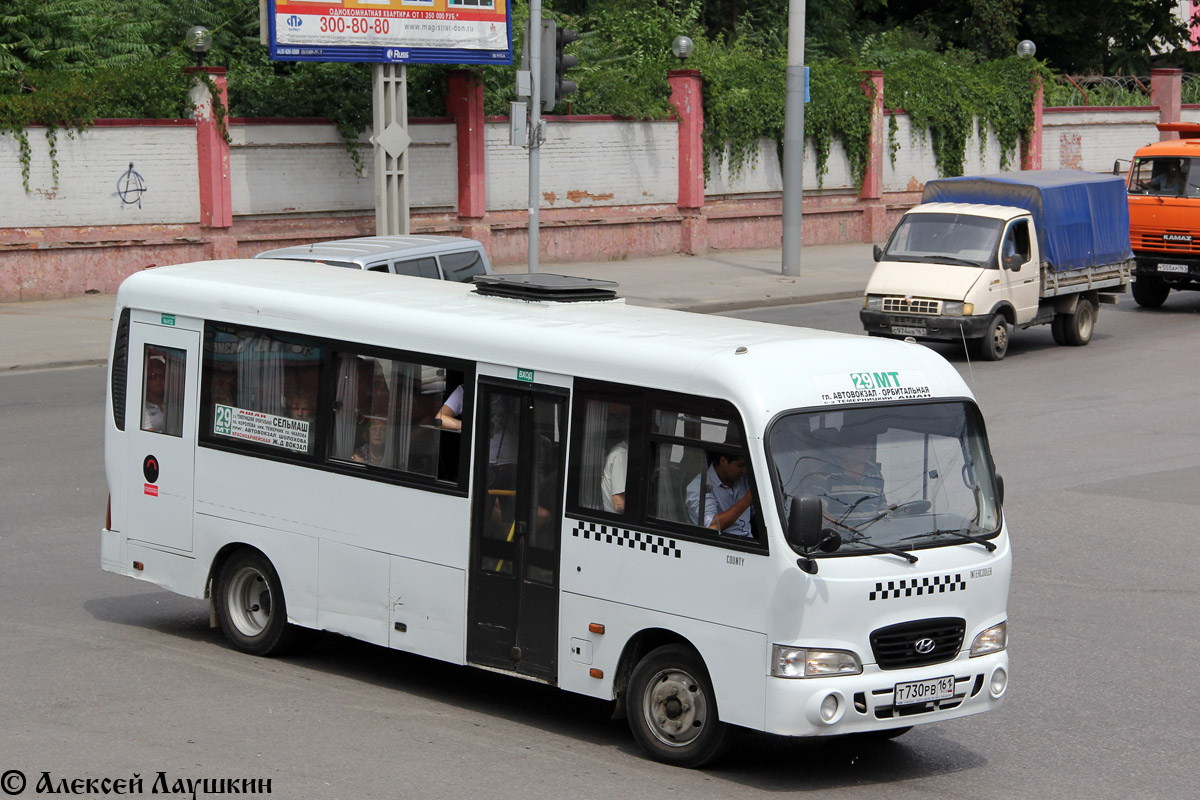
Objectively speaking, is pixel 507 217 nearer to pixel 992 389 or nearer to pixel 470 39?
pixel 470 39

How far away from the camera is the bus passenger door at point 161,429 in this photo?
9797mm

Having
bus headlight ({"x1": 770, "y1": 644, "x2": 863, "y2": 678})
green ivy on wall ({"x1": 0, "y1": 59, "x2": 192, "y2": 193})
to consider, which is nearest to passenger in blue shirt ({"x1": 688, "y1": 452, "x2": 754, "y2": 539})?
bus headlight ({"x1": 770, "y1": 644, "x2": 863, "y2": 678})

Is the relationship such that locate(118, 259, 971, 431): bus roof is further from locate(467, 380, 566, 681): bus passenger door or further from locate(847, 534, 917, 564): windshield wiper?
locate(847, 534, 917, 564): windshield wiper

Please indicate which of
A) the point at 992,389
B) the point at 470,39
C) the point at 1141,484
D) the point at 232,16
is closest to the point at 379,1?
the point at 470,39

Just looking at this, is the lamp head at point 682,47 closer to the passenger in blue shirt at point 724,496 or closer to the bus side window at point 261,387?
the bus side window at point 261,387

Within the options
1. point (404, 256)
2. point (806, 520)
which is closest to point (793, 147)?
point (404, 256)

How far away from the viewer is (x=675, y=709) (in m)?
7.63

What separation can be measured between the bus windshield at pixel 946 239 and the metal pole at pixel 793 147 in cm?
779

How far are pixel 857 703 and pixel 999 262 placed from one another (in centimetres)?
1525

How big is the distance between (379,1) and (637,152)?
8471 mm

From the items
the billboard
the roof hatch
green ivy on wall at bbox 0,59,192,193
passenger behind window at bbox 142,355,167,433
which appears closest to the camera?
the roof hatch

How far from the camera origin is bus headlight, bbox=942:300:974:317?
20953 mm

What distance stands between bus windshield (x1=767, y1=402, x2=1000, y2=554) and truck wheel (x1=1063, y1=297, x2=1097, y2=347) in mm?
15895

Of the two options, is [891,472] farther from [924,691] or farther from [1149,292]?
[1149,292]
